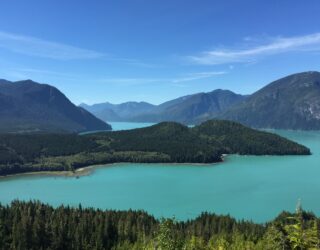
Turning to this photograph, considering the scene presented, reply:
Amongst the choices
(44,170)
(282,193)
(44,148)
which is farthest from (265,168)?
(44,148)

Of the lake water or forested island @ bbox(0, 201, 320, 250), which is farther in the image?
the lake water

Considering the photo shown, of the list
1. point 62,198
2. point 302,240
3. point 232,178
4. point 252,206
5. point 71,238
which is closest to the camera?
point 302,240

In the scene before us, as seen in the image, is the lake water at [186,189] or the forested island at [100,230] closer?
the forested island at [100,230]

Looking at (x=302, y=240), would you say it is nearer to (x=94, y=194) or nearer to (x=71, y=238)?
(x=71, y=238)

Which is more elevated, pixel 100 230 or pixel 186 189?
pixel 100 230

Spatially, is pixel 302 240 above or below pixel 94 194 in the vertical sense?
above

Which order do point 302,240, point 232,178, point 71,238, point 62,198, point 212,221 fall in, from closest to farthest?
point 302,240 → point 71,238 → point 212,221 → point 62,198 → point 232,178

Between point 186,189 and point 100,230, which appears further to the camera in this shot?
point 186,189

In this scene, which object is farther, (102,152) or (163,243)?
(102,152)
